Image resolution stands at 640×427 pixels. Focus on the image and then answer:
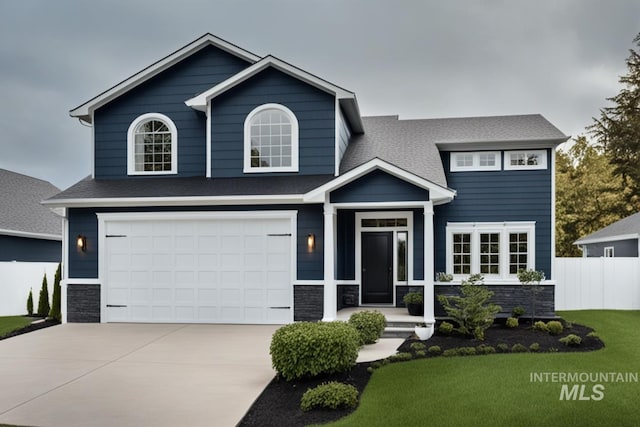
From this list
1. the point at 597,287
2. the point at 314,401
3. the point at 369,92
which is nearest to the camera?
the point at 314,401

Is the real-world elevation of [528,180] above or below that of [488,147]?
below

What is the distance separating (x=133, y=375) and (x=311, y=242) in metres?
5.18

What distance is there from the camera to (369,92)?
22.0 metres

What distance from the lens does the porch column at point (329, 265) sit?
11.6m

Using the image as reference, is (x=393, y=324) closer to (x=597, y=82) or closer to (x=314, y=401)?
(x=314, y=401)

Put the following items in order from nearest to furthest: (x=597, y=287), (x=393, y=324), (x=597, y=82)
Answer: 1. (x=393, y=324)
2. (x=597, y=287)
3. (x=597, y=82)

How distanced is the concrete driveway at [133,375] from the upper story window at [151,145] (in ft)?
13.5

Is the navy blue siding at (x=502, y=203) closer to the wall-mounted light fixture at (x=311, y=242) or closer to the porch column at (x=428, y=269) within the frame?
the porch column at (x=428, y=269)

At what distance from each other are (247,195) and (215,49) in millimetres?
4394

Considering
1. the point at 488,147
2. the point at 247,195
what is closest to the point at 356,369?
the point at 247,195

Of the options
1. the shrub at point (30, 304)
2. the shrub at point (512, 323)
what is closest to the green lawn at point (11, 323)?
the shrub at point (30, 304)

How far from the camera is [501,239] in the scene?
13586 mm

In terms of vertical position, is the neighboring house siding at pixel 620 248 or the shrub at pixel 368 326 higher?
the neighboring house siding at pixel 620 248

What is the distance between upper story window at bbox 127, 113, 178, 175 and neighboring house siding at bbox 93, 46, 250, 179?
0.48 ft
